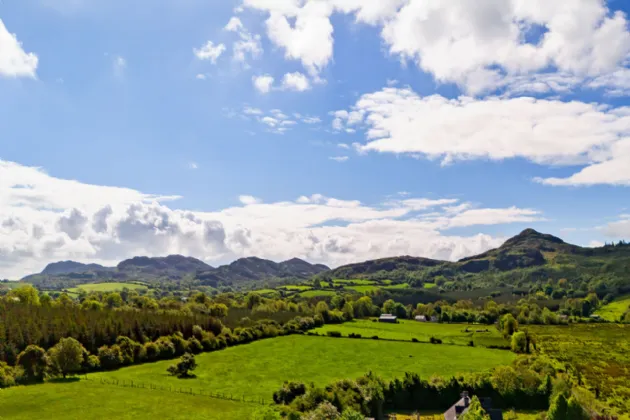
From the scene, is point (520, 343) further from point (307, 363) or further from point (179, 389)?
point (179, 389)

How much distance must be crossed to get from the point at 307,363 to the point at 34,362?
6259cm

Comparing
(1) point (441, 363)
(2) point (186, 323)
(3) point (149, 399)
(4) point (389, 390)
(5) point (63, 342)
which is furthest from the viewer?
(2) point (186, 323)

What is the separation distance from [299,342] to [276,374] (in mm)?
41657

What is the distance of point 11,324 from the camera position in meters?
98.0

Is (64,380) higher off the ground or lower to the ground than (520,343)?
lower

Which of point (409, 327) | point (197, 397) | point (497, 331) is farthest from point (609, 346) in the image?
point (197, 397)

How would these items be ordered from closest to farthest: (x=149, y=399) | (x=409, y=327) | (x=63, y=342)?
(x=149, y=399)
(x=63, y=342)
(x=409, y=327)

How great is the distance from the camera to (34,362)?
89312 mm

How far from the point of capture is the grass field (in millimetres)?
155125

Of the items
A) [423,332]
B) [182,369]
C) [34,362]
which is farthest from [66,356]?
[423,332]

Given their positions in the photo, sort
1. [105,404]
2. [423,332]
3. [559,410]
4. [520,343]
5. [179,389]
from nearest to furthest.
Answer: [559,410] < [105,404] < [179,389] < [520,343] < [423,332]

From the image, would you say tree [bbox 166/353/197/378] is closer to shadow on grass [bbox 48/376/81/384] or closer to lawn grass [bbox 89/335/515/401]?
lawn grass [bbox 89/335/515/401]

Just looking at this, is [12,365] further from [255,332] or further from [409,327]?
[409,327]

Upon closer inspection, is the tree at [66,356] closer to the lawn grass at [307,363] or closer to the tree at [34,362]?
the tree at [34,362]
